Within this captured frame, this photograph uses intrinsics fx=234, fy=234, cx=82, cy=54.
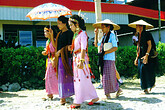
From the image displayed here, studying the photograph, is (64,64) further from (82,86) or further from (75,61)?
(82,86)

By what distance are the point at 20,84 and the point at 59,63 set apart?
4.04 metres

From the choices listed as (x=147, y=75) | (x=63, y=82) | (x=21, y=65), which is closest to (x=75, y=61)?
(x=63, y=82)

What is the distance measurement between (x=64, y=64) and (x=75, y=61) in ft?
1.28

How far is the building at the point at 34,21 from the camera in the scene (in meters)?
12.2

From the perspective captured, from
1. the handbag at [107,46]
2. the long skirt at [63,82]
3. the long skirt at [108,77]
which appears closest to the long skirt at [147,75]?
the long skirt at [108,77]

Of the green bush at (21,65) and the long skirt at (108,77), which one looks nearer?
the long skirt at (108,77)

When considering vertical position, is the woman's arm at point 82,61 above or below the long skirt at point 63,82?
above

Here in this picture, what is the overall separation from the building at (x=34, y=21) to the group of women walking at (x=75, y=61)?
6.98 m

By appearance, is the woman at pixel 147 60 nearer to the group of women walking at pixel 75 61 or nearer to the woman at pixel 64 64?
the group of women walking at pixel 75 61

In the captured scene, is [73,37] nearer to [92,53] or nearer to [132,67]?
[92,53]

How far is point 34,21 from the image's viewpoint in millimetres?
13250

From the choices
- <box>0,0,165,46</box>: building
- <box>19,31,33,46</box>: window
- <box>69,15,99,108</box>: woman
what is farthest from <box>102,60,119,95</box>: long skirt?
<box>19,31,33,46</box>: window

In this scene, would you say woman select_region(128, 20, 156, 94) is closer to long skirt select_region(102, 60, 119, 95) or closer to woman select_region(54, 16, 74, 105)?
long skirt select_region(102, 60, 119, 95)

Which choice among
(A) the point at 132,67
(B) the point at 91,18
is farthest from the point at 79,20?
(B) the point at 91,18
